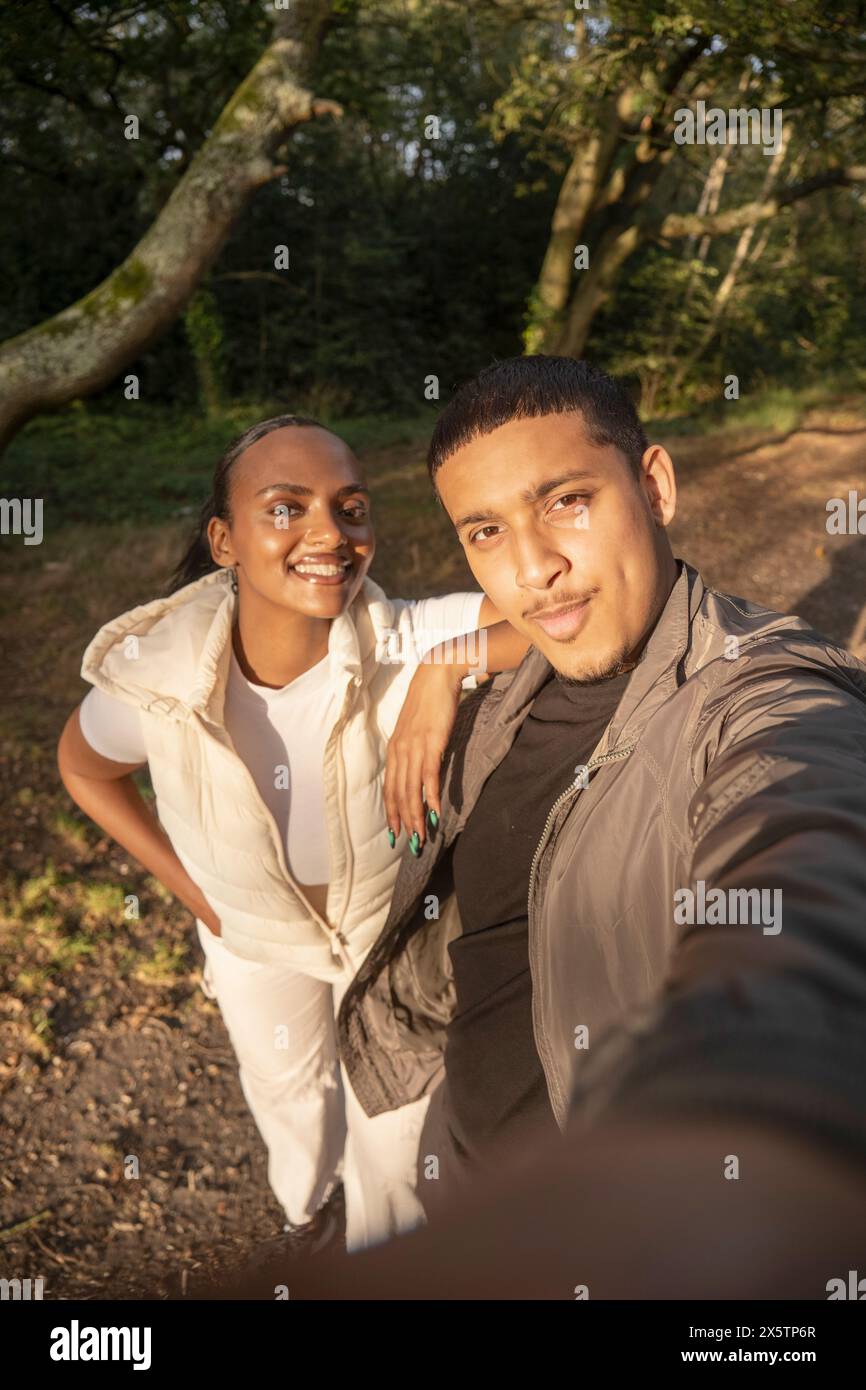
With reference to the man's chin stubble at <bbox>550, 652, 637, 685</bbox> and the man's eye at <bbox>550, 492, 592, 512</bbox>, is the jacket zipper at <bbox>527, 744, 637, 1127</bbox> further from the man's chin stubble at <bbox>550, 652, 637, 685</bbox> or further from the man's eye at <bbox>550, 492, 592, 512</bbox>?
the man's eye at <bbox>550, 492, 592, 512</bbox>

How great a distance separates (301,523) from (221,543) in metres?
0.32

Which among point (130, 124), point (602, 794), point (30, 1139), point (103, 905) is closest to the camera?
point (602, 794)

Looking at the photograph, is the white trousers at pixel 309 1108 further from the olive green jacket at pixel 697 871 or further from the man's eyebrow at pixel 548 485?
the man's eyebrow at pixel 548 485

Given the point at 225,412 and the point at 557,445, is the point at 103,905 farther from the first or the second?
the point at 225,412

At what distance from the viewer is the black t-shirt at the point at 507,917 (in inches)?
70.6

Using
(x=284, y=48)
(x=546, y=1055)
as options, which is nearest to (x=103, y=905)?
(x=546, y=1055)

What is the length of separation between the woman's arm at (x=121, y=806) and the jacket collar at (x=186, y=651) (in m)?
0.37

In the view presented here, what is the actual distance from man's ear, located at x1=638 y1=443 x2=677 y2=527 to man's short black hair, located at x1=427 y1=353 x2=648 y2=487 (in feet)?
0.08

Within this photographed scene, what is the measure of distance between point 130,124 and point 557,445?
4.72m

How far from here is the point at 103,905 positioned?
3943 mm

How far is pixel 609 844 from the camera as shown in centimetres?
142

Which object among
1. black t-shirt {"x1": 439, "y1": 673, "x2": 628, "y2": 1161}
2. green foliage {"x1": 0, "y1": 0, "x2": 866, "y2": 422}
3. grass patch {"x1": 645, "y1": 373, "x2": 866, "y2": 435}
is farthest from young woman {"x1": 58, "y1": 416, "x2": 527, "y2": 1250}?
grass patch {"x1": 645, "y1": 373, "x2": 866, "y2": 435}

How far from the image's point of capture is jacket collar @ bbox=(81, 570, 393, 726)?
2.09m

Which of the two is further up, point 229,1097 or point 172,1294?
point 229,1097
